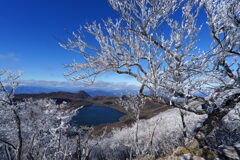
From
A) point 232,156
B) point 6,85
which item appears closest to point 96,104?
point 6,85

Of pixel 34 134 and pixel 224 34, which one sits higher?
pixel 224 34

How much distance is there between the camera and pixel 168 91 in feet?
12.6

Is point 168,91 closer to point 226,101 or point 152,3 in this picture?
point 226,101

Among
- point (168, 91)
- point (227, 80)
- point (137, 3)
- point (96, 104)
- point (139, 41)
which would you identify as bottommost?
point (96, 104)

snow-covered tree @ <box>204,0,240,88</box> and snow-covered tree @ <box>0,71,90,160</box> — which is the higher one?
snow-covered tree @ <box>204,0,240,88</box>

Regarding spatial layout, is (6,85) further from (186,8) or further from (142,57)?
(186,8)

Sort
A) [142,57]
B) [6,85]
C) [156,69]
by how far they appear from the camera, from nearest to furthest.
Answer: [156,69] < [142,57] < [6,85]

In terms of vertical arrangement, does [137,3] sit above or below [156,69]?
above

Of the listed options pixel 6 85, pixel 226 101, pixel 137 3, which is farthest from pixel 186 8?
pixel 6 85

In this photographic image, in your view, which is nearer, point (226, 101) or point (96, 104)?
point (226, 101)

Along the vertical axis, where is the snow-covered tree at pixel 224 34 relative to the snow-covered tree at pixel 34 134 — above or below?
above

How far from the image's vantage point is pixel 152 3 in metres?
4.31

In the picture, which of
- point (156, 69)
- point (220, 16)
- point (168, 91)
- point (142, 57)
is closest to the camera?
point (156, 69)

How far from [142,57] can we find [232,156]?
3.61 m
